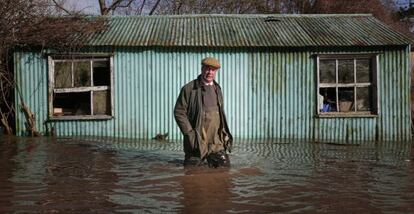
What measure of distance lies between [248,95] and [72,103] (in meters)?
4.58

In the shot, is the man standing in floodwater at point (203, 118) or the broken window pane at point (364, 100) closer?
the man standing in floodwater at point (203, 118)

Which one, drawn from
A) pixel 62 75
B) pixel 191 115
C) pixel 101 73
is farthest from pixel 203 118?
pixel 62 75

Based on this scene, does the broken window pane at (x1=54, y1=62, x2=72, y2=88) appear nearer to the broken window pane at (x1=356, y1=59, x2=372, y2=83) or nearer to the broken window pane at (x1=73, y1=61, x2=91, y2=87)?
the broken window pane at (x1=73, y1=61, x2=91, y2=87)

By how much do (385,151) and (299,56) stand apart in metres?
3.60

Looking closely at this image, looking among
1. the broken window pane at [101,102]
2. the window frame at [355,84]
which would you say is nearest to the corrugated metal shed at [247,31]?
the window frame at [355,84]

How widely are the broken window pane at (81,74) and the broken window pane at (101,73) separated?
0.55ft

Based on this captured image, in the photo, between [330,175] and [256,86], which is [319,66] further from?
[330,175]

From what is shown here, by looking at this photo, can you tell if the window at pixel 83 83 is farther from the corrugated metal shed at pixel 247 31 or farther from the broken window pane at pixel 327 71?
the broken window pane at pixel 327 71

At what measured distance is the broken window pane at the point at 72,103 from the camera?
1416cm

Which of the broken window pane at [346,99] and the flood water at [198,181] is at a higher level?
the broken window pane at [346,99]

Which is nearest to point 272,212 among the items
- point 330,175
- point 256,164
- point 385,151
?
point 330,175

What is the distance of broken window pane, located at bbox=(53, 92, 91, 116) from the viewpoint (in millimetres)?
14164

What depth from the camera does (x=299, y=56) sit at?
1423cm

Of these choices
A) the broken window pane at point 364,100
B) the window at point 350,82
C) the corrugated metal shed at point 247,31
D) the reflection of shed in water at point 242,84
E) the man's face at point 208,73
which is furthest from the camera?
the broken window pane at point 364,100
